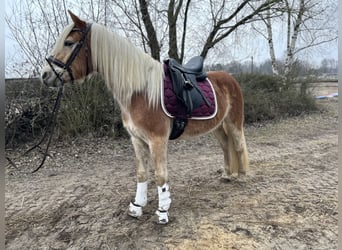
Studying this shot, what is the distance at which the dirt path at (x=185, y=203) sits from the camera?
2.27m

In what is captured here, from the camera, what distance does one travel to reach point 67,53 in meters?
2.17

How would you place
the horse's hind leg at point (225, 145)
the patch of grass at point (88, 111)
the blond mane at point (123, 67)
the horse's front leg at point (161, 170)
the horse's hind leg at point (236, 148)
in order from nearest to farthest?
the blond mane at point (123, 67) → the horse's front leg at point (161, 170) → the horse's hind leg at point (236, 148) → the horse's hind leg at point (225, 145) → the patch of grass at point (88, 111)

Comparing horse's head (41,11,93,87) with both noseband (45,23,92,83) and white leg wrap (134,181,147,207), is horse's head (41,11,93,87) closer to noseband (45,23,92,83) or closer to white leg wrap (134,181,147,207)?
noseband (45,23,92,83)

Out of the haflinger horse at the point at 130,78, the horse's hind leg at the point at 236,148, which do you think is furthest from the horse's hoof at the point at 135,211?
the horse's hind leg at the point at 236,148

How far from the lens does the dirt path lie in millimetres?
2268

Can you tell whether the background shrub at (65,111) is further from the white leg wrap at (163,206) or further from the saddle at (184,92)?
the white leg wrap at (163,206)

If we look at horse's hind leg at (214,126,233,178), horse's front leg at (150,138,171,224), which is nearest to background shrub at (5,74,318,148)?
horse's hind leg at (214,126,233,178)

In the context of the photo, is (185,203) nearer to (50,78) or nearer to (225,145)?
(225,145)

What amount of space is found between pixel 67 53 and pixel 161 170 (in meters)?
1.20

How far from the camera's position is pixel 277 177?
3600 millimetres

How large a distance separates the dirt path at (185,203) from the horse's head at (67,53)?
1.28 m

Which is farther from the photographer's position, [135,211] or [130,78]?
[135,211]

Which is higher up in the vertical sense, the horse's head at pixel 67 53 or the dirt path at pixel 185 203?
the horse's head at pixel 67 53

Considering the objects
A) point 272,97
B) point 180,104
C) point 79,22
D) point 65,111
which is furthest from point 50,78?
point 272,97
